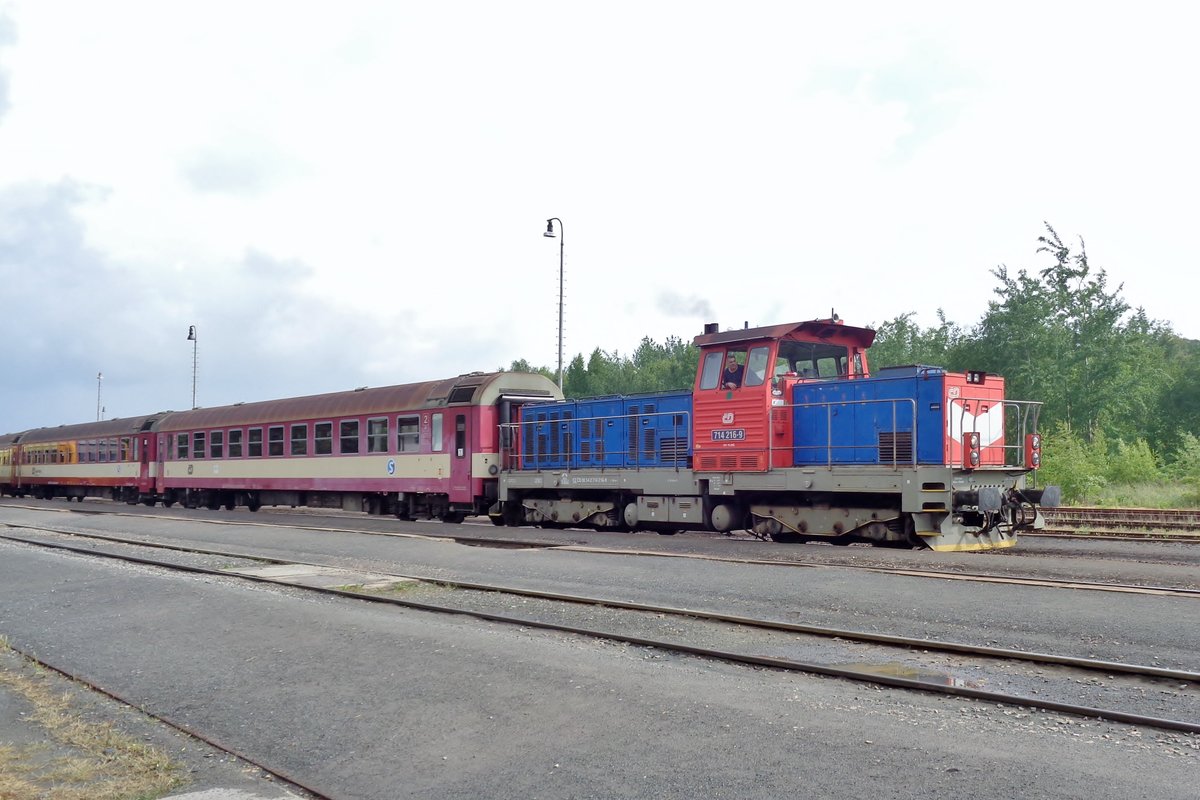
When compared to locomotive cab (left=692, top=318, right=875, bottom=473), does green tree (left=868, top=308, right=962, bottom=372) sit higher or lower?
higher

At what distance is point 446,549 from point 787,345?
22.4ft

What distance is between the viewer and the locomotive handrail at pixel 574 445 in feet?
60.7

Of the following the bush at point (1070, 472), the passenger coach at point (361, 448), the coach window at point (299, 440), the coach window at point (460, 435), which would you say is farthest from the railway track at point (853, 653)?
the bush at point (1070, 472)

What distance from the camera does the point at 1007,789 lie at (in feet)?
16.2

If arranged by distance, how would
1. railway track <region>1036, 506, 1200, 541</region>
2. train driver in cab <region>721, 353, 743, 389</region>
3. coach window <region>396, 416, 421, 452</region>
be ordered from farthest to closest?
coach window <region>396, 416, 421, 452</region>, railway track <region>1036, 506, 1200, 541</region>, train driver in cab <region>721, 353, 743, 389</region>

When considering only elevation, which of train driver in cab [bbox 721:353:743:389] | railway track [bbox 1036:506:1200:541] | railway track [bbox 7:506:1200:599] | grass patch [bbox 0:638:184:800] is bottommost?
grass patch [bbox 0:638:184:800]

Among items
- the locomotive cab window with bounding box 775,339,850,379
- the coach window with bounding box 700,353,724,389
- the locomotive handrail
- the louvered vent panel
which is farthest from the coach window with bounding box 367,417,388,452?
the louvered vent panel

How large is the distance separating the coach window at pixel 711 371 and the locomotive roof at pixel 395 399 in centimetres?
693

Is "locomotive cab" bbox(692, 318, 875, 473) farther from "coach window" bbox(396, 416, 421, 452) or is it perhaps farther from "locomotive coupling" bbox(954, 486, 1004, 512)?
"coach window" bbox(396, 416, 421, 452)

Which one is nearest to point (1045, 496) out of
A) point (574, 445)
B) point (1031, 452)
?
point (1031, 452)

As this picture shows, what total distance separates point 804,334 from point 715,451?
2.56 metres

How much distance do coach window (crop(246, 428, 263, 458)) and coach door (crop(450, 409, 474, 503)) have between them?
10153 mm

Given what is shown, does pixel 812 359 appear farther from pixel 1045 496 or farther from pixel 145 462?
pixel 145 462

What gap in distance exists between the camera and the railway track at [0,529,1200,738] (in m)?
6.69
